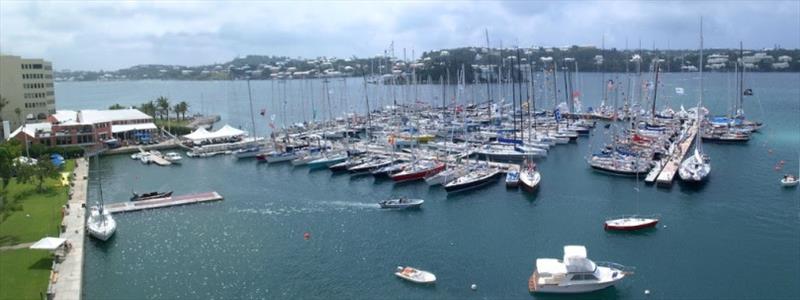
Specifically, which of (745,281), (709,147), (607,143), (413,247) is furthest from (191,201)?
(709,147)

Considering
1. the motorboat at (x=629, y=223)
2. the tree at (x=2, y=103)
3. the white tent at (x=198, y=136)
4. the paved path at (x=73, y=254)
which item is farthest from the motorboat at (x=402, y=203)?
the tree at (x=2, y=103)

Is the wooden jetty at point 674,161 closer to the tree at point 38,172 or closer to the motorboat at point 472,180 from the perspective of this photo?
the motorboat at point 472,180

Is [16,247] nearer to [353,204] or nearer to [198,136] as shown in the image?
[353,204]

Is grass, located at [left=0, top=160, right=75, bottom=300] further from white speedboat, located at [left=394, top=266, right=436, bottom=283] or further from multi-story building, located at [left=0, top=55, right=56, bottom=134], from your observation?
multi-story building, located at [left=0, top=55, right=56, bottom=134]

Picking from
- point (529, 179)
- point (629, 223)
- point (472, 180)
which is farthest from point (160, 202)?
point (629, 223)

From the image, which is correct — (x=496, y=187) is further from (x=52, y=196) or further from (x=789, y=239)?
(x=52, y=196)

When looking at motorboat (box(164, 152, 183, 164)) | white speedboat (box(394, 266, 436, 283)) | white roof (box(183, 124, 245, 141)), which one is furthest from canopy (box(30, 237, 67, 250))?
white roof (box(183, 124, 245, 141))
